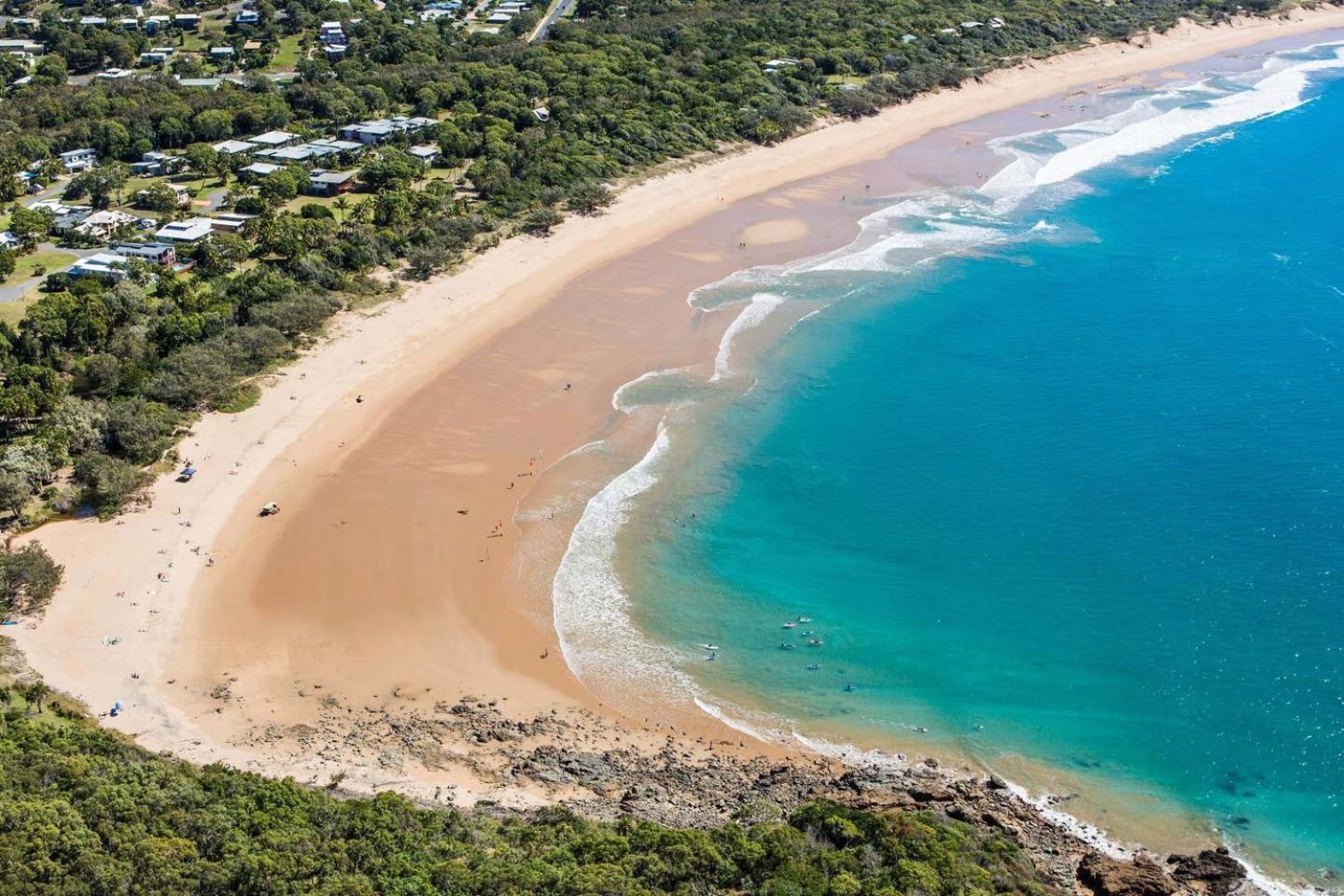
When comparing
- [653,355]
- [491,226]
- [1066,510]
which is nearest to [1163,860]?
[1066,510]

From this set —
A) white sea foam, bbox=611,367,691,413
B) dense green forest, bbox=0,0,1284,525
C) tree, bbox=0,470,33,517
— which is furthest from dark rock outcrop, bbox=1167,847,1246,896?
tree, bbox=0,470,33,517

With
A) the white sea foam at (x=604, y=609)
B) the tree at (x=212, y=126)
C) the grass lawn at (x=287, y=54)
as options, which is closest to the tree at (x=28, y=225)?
the tree at (x=212, y=126)

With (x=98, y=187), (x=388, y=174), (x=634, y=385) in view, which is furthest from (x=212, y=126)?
A: (x=634, y=385)

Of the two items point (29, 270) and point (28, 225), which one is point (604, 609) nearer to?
point (29, 270)

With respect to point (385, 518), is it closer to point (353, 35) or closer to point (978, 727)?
point (978, 727)

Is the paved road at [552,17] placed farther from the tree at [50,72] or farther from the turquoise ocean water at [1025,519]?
the turquoise ocean water at [1025,519]

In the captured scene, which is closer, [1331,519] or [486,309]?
[1331,519]

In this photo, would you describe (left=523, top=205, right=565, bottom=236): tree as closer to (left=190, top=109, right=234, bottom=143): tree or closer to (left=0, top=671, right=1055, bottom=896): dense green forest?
(left=190, top=109, right=234, bottom=143): tree
